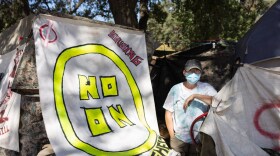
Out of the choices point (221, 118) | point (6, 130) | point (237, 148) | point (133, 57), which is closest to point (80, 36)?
point (133, 57)

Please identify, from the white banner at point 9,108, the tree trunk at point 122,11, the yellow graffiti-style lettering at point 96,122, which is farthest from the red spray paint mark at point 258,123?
the tree trunk at point 122,11

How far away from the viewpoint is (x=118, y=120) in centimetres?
452

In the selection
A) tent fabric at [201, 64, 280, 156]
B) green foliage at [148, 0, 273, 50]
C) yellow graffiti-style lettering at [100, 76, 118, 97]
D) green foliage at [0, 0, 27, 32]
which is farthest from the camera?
green foliage at [148, 0, 273, 50]

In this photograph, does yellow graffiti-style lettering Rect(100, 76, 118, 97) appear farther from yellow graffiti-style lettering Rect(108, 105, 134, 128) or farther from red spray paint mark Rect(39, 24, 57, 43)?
red spray paint mark Rect(39, 24, 57, 43)

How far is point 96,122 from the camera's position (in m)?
4.28

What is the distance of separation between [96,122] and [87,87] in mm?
491

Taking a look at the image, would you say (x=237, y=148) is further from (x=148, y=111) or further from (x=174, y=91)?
(x=148, y=111)

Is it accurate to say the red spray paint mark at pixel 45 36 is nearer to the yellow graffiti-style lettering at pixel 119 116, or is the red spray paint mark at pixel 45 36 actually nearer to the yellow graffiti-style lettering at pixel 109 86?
the yellow graffiti-style lettering at pixel 109 86

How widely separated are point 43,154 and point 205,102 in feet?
7.09

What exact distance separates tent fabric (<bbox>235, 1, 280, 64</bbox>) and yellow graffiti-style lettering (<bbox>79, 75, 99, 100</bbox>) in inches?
98.3

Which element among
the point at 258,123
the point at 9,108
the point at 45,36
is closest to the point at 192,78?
the point at 258,123

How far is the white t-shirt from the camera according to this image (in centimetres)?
414

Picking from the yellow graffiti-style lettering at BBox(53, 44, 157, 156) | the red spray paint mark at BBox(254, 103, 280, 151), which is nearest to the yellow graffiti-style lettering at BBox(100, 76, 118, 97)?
the yellow graffiti-style lettering at BBox(53, 44, 157, 156)

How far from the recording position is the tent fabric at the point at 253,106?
3.66m
